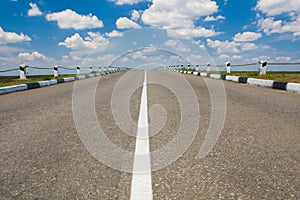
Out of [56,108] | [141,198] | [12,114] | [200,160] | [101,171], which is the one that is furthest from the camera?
[56,108]

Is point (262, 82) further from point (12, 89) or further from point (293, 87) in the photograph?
point (12, 89)

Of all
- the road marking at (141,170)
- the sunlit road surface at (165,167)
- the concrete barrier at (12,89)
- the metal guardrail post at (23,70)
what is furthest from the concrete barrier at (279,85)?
the metal guardrail post at (23,70)

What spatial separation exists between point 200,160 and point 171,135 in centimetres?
100

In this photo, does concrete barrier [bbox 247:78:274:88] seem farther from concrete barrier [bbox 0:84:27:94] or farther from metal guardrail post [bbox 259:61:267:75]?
concrete barrier [bbox 0:84:27:94]

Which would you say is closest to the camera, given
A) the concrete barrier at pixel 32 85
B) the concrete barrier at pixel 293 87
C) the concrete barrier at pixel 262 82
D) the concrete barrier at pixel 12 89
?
the concrete barrier at pixel 293 87

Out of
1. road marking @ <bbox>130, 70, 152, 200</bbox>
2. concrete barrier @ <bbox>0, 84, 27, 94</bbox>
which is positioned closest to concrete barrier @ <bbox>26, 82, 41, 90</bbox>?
concrete barrier @ <bbox>0, 84, 27, 94</bbox>

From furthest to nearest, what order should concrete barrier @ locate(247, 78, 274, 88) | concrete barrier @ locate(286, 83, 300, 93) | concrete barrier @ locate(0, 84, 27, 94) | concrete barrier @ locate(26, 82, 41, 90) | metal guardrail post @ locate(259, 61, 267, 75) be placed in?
metal guardrail post @ locate(259, 61, 267, 75) < concrete barrier @ locate(26, 82, 41, 90) < concrete barrier @ locate(247, 78, 274, 88) < concrete barrier @ locate(0, 84, 27, 94) < concrete barrier @ locate(286, 83, 300, 93)

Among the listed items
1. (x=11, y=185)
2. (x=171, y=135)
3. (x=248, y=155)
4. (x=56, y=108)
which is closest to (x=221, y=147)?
(x=248, y=155)

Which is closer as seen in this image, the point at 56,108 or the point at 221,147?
the point at 221,147

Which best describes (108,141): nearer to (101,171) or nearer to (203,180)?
(101,171)

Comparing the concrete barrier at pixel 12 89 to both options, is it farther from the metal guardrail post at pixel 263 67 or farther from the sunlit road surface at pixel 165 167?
the metal guardrail post at pixel 263 67

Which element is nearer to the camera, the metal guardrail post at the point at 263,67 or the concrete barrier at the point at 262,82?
the concrete barrier at the point at 262,82

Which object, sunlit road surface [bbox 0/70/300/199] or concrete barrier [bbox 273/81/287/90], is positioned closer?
sunlit road surface [bbox 0/70/300/199]

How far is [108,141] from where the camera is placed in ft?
11.9
